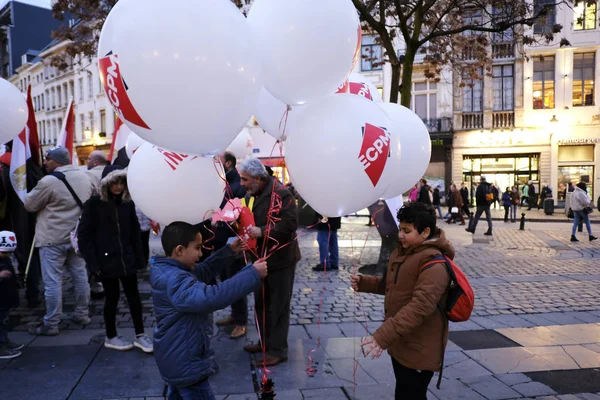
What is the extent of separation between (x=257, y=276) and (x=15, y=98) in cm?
416

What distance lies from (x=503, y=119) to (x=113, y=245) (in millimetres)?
26121

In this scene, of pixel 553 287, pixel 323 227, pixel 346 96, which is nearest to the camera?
pixel 346 96

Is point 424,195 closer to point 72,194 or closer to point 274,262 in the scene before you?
point 274,262

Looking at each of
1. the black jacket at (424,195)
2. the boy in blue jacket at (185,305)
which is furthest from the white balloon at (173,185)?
the black jacket at (424,195)

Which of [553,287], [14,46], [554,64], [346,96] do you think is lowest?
[553,287]

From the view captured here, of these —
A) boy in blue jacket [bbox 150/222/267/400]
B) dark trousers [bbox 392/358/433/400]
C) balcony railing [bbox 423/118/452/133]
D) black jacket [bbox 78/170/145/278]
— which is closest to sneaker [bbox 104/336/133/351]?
black jacket [bbox 78/170/145/278]

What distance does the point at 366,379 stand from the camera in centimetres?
404

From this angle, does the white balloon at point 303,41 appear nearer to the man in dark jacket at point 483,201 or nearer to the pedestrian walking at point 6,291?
the pedestrian walking at point 6,291

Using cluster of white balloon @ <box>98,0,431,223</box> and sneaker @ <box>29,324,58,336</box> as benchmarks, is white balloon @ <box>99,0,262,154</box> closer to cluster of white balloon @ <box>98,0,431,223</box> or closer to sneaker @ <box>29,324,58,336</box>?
cluster of white balloon @ <box>98,0,431,223</box>

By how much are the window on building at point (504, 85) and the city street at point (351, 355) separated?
21.3m

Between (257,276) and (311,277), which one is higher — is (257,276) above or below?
above

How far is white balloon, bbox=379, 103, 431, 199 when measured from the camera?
12.3 feet

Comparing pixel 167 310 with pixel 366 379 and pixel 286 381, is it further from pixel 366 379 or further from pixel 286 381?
pixel 366 379

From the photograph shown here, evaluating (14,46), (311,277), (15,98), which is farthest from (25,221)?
(14,46)
